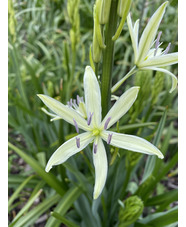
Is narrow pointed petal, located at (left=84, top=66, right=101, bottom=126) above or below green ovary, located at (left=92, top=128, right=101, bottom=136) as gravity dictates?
above

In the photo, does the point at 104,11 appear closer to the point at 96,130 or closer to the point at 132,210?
the point at 96,130

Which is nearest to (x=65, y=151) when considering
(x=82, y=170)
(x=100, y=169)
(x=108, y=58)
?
(x=100, y=169)

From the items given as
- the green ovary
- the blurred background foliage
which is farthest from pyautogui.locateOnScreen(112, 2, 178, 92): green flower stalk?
the blurred background foliage

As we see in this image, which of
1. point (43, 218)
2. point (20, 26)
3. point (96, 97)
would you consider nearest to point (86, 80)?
point (96, 97)

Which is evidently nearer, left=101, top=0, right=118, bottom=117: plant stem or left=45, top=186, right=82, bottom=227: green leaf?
left=101, top=0, right=118, bottom=117: plant stem

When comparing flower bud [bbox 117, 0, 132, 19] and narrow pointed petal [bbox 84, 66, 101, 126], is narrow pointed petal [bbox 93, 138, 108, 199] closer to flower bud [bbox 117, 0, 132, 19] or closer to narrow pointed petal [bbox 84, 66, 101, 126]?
narrow pointed petal [bbox 84, 66, 101, 126]
